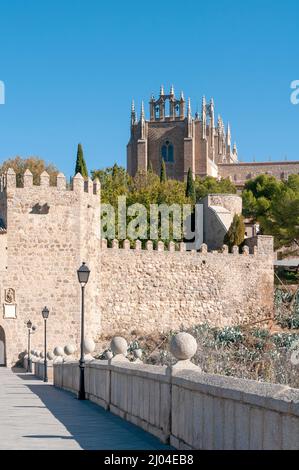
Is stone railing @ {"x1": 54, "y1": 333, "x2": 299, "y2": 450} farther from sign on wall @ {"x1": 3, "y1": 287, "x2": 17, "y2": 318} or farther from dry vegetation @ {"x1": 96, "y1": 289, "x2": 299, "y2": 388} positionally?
sign on wall @ {"x1": 3, "y1": 287, "x2": 17, "y2": 318}

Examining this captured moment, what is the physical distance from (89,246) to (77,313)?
8.94ft

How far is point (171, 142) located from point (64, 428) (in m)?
80.2

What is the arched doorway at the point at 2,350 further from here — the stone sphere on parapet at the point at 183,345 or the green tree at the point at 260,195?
the green tree at the point at 260,195

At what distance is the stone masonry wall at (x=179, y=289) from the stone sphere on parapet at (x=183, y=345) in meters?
27.1

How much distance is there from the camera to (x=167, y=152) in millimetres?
89188

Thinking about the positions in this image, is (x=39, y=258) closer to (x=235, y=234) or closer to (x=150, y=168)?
(x=235, y=234)

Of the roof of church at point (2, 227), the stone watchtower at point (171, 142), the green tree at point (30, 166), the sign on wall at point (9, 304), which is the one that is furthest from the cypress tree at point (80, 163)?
the stone watchtower at point (171, 142)

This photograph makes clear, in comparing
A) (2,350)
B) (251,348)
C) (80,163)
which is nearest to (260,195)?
(80,163)

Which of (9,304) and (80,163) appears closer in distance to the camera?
(9,304)

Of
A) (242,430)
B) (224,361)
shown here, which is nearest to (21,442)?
(242,430)

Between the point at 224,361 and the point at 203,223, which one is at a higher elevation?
the point at 203,223

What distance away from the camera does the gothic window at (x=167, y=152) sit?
89062mm

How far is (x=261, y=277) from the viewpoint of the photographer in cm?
4028
